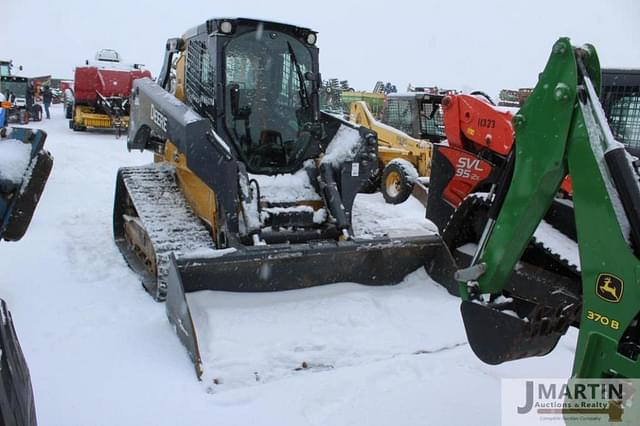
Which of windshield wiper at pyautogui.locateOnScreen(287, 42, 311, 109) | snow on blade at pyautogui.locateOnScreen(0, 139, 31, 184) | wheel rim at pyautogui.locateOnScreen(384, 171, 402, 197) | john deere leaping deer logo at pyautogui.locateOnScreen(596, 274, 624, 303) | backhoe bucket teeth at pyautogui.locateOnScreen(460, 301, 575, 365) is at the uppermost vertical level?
windshield wiper at pyautogui.locateOnScreen(287, 42, 311, 109)

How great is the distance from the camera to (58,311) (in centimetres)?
411

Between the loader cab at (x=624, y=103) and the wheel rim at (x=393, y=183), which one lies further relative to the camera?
the wheel rim at (x=393, y=183)

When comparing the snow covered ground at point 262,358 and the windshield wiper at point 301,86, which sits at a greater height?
the windshield wiper at point 301,86

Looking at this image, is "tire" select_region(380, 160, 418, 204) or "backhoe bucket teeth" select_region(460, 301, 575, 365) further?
"tire" select_region(380, 160, 418, 204)

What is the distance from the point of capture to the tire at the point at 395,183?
9125 millimetres

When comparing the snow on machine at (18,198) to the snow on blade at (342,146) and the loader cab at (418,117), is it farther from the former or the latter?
the loader cab at (418,117)

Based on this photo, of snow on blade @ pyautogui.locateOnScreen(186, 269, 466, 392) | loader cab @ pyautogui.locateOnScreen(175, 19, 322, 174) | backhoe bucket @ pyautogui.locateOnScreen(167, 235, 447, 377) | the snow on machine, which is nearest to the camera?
the snow on machine

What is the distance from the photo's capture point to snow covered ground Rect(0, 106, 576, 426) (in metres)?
2.98

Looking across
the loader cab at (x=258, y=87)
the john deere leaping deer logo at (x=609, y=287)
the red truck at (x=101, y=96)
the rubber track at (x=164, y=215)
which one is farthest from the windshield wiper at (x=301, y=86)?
the red truck at (x=101, y=96)

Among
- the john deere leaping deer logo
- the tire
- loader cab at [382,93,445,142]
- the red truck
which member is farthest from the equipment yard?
the red truck

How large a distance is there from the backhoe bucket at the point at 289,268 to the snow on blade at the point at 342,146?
1150mm

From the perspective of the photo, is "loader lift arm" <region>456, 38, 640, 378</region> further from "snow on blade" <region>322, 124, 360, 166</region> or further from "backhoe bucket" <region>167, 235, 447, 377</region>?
"snow on blade" <region>322, 124, 360, 166</region>

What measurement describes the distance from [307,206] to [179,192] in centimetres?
134

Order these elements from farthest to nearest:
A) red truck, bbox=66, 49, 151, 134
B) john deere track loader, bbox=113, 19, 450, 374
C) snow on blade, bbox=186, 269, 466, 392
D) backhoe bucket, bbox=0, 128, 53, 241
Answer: red truck, bbox=66, 49, 151, 134, john deere track loader, bbox=113, 19, 450, 374, snow on blade, bbox=186, 269, 466, 392, backhoe bucket, bbox=0, 128, 53, 241
